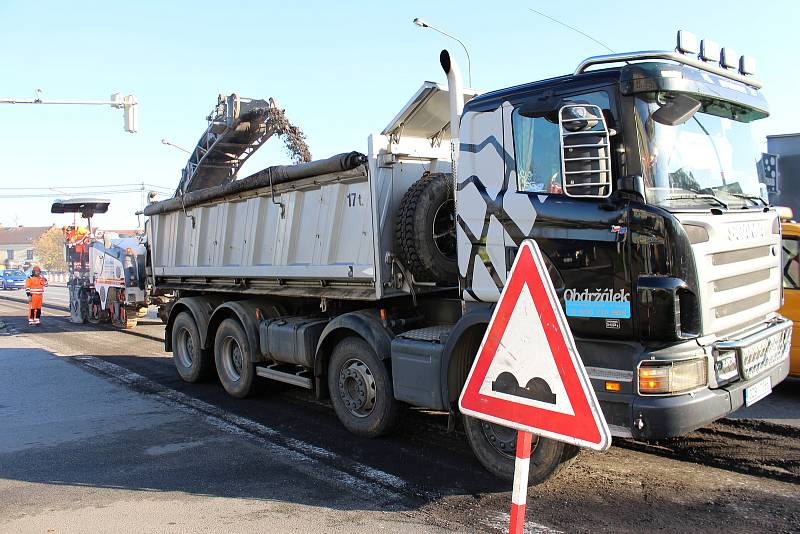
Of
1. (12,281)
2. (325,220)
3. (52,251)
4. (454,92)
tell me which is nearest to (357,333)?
(325,220)

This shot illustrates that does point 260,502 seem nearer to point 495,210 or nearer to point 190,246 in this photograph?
point 495,210

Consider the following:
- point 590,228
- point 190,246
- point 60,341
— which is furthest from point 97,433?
point 60,341

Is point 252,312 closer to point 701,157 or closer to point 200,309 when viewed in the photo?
point 200,309

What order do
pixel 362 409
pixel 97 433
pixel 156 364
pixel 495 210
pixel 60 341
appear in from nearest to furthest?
pixel 495 210
pixel 362 409
pixel 97 433
pixel 156 364
pixel 60 341

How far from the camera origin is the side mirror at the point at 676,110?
4.29 meters

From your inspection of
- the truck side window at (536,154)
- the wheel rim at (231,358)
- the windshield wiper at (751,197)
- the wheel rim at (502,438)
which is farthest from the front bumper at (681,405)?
the wheel rim at (231,358)

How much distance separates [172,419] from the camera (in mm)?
7324

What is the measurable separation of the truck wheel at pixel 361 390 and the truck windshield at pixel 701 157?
3028 millimetres

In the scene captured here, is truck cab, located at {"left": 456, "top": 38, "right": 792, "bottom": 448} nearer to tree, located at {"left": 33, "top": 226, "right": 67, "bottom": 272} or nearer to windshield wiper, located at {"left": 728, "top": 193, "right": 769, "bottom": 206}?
windshield wiper, located at {"left": 728, "top": 193, "right": 769, "bottom": 206}

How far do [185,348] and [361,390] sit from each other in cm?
450

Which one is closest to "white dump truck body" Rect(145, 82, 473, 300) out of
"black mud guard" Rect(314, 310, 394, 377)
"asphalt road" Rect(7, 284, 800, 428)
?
"black mud guard" Rect(314, 310, 394, 377)

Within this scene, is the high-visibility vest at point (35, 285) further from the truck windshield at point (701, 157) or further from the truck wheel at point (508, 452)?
the truck windshield at point (701, 157)

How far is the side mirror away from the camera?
4.29 metres

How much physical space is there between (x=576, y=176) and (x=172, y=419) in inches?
213
